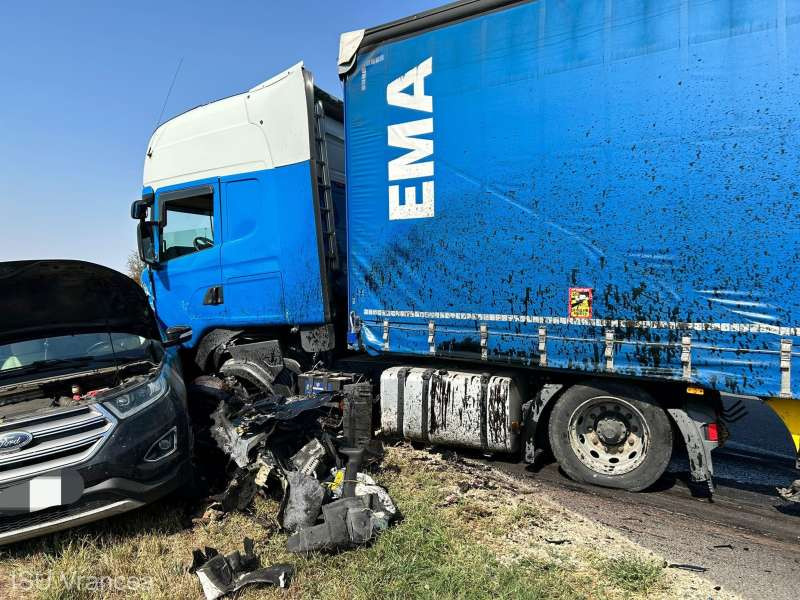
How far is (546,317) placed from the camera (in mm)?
3744

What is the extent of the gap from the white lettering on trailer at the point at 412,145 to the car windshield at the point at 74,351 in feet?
8.23

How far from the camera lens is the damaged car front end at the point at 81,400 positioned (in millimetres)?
2836

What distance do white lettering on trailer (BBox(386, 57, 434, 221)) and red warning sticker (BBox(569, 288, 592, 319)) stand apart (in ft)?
4.55

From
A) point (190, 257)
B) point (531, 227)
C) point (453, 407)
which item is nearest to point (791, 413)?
point (531, 227)

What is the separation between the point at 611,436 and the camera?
384 cm

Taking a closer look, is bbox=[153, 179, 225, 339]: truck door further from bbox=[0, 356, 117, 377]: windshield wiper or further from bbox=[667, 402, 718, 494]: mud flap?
bbox=[667, 402, 718, 494]: mud flap

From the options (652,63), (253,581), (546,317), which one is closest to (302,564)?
(253,581)

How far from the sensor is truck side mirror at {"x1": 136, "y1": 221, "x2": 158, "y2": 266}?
5969 mm

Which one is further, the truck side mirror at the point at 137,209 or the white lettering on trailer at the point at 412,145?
the truck side mirror at the point at 137,209

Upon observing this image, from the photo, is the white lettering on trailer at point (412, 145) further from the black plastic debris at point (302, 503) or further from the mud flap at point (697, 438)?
the mud flap at point (697, 438)

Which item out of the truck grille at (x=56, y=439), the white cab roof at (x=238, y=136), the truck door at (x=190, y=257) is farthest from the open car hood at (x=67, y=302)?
the white cab roof at (x=238, y=136)

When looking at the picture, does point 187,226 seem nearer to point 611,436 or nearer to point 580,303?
point 580,303

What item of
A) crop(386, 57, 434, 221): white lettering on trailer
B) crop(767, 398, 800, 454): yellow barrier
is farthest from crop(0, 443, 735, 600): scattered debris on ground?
crop(386, 57, 434, 221): white lettering on trailer
